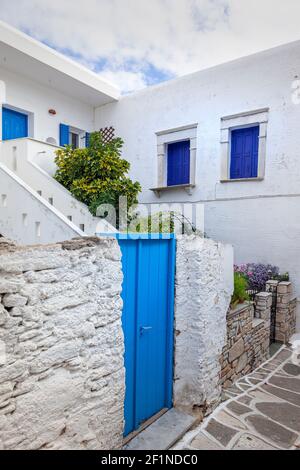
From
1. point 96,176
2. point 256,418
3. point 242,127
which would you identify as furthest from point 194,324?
point 242,127

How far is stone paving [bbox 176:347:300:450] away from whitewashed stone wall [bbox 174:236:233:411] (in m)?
0.32

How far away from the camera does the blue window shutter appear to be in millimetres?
9016

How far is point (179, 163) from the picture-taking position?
8992mm

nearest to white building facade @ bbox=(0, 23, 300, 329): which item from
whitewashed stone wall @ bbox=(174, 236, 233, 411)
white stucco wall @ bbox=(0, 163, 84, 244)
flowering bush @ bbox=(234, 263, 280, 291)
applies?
flowering bush @ bbox=(234, 263, 280, 291)

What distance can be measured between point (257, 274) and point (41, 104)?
754 centimetres

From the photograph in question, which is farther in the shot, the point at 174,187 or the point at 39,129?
the point at 174,187

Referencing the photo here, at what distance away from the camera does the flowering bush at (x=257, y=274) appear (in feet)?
22.6

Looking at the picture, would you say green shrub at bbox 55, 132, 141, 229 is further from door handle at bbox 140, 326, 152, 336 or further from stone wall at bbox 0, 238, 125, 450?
stone wall at bbox 0, 238, 125, 450

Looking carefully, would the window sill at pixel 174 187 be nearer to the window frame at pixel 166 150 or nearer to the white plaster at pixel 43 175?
the window frame at pixel 166 150

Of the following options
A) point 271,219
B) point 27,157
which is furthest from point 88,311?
point 271,219

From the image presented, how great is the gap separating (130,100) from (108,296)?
8.73 metres

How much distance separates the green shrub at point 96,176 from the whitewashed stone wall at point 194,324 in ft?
8.36

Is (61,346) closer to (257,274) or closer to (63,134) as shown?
(257,274)

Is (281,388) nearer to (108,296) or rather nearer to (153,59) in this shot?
(108,296)
